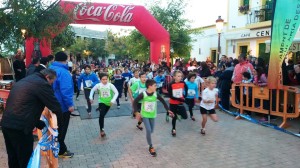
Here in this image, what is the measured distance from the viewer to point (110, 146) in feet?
19.7

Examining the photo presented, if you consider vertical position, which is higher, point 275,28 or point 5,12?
point 5,12

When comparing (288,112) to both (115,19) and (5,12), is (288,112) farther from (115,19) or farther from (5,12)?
(115,19)

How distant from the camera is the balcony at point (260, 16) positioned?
16.8 meters

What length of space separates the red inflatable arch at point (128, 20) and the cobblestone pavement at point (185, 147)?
27.2 feet

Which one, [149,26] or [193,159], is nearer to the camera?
[193,159]

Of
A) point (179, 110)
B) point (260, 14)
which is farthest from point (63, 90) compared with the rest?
point (260, 14)

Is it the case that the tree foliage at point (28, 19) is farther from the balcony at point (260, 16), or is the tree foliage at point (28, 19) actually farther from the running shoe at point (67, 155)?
the balcony at point (260, 16)

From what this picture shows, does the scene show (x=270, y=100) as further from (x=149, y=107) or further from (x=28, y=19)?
(x=28, y=19)

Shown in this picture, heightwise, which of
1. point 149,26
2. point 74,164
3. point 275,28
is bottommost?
point 74,164

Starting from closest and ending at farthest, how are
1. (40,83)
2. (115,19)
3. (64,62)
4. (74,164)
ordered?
(40,83)
(74,164)
(64,62)
(115,19)

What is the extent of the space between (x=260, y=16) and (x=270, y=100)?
1119 centimetres

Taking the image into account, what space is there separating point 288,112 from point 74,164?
5548 mm

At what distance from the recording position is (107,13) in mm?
15180

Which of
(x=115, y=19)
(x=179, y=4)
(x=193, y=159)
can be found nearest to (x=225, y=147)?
(x=193, y=159)
